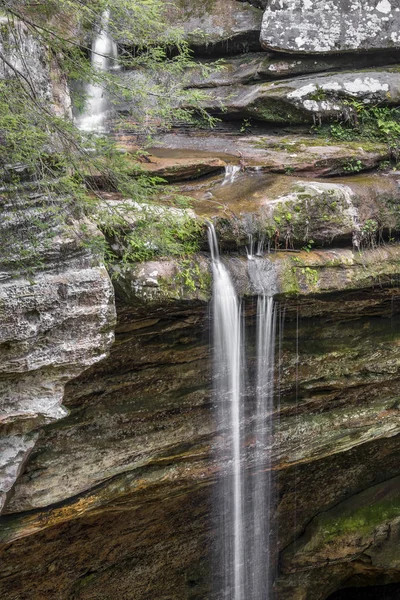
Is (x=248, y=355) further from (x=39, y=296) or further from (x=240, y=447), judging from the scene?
(x=39, y=296)

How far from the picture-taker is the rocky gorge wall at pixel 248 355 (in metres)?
6.14

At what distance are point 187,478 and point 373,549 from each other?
4.33 meters

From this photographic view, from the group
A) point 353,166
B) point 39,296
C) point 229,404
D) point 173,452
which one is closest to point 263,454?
point 229,404

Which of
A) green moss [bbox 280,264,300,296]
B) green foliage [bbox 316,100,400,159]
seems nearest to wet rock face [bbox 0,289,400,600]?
green moss [bbox 280,264,300,296]

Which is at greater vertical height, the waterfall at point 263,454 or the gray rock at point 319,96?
the gray rock at point 319,96

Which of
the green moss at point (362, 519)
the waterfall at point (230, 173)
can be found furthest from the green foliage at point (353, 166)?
the green moss at point (362, 519)

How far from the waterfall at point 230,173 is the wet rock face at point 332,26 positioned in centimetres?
317

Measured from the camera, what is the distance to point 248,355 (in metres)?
7.54

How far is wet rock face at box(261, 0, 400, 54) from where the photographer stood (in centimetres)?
991

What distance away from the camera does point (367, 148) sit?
906cm

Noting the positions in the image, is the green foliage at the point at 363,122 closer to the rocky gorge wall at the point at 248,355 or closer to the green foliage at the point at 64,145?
the rocky gorge wall at the point at 248,355

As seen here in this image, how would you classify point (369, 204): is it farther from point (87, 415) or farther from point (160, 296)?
point (87, 415)

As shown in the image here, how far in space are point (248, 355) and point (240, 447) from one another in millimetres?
1386

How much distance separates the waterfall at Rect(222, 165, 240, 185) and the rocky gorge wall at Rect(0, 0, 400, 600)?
99 mm
